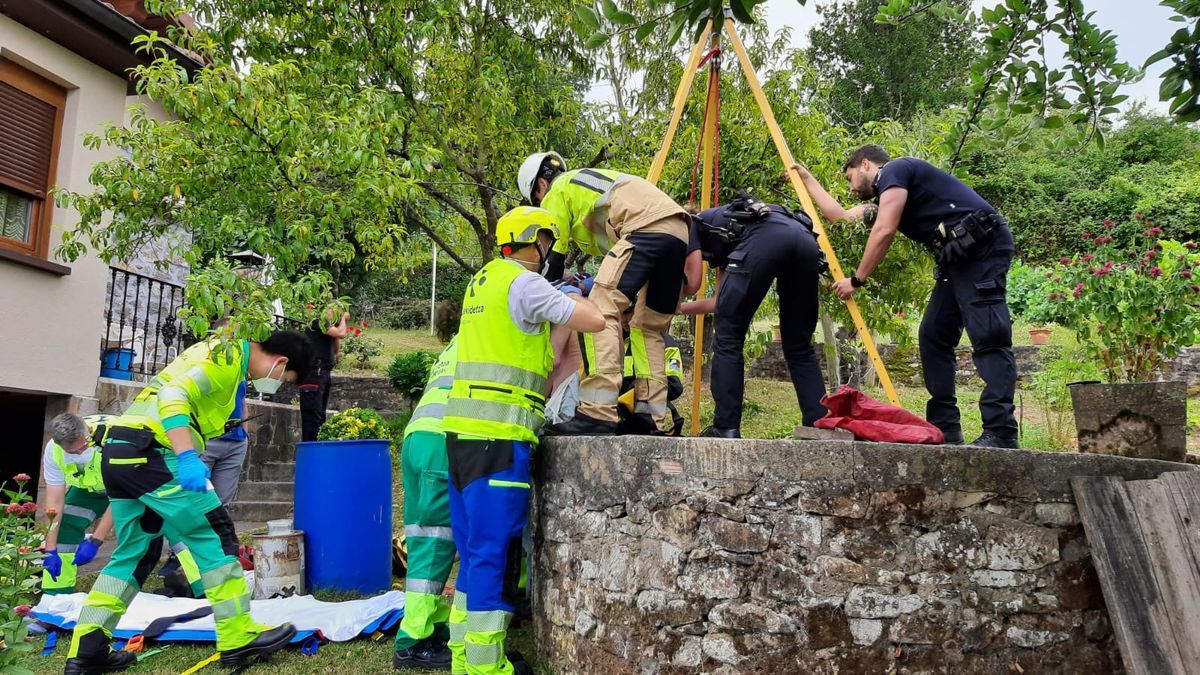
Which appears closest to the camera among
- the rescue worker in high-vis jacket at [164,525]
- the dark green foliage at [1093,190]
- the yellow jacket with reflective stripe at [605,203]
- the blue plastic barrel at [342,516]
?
the rescue worker in high-vis jacket at [164,525]

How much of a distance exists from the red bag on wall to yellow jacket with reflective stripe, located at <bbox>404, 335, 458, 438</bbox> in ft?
6.36

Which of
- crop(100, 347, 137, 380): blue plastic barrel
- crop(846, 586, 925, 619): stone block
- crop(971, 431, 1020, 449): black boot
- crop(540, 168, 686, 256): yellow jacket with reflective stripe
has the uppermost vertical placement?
crop(540, 168, 686, 256): yellow jacket with reflective stripe

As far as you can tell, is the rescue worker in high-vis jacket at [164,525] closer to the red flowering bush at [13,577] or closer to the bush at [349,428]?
the red flowering bush at [13,577]

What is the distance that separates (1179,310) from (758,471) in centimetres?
478

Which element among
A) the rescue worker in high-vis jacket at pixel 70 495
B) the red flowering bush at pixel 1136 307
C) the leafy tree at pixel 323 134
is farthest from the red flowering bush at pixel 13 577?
the red flowering bush at pixel 1136 307

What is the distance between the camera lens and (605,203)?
435cm

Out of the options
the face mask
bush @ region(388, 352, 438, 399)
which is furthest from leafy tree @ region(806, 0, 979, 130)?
the face mask

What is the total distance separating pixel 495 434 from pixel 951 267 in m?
2.46

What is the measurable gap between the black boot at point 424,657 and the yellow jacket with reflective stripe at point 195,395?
63.5 inches

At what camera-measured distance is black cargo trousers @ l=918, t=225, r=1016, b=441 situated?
3.86 metres

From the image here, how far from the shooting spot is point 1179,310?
19.9 feet

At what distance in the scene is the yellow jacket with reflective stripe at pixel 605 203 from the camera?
4262 mm

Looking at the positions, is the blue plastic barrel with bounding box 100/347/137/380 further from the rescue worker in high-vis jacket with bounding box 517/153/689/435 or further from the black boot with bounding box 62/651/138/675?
the rescue worker in high-vis jacket with bounding box 517/153/689/435

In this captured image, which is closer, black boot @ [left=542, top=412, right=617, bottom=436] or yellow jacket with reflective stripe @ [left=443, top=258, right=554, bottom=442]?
yellow jacket with reflective stripe @ [left=443, top=258, right=554, bottom=442]
